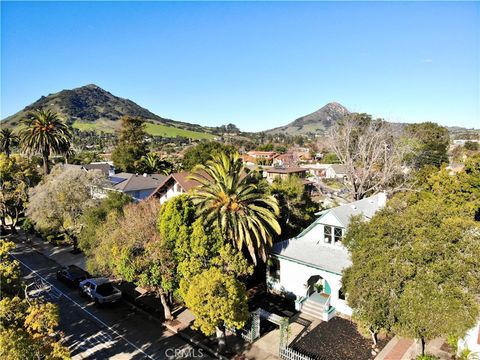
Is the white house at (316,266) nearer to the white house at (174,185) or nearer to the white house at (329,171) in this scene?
the white house at (174,185)

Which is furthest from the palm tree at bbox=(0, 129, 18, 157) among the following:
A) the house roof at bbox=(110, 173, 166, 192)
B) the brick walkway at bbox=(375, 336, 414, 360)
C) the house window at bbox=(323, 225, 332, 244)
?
the brick walkway at bbox=(375, 336, 414, 360)

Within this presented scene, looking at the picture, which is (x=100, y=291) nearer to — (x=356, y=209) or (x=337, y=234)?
(x=337, y=234)

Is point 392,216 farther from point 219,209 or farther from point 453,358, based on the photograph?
point 219,209

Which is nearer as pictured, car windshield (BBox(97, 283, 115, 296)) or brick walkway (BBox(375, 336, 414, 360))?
brick walkway (BBox(375, 336, 414, 360))

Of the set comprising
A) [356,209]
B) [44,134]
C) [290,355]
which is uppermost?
[44,134]

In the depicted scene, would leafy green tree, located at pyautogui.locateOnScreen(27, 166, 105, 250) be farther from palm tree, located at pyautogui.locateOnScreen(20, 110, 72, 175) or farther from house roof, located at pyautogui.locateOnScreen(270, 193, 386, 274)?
house roof, located at pyautogui.locateOnScreen(270, 193, 386, 274)

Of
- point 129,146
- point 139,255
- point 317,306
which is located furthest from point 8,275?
point 129,146
